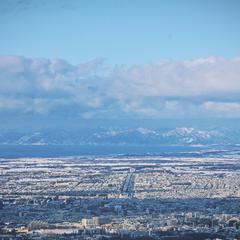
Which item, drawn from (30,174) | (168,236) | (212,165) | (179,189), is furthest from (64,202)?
(212,165)

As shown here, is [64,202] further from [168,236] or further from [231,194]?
[168,236]

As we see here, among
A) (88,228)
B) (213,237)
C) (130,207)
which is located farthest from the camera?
(130,207)

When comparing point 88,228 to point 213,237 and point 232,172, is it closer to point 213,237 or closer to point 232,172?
point 213,237

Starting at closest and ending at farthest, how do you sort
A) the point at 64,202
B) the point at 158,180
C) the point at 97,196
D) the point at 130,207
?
the point at 130,207 → the point at 64,202 → the point at 97,196 → the point at 158,180

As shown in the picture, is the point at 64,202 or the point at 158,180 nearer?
the point at 64,202

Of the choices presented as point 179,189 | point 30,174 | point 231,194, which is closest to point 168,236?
point 231,194

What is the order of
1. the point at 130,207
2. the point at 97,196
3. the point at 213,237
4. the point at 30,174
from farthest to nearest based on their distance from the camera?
the point at 30,174 < the point at 97,196 < the point at 130,207 < the point at 213,237
